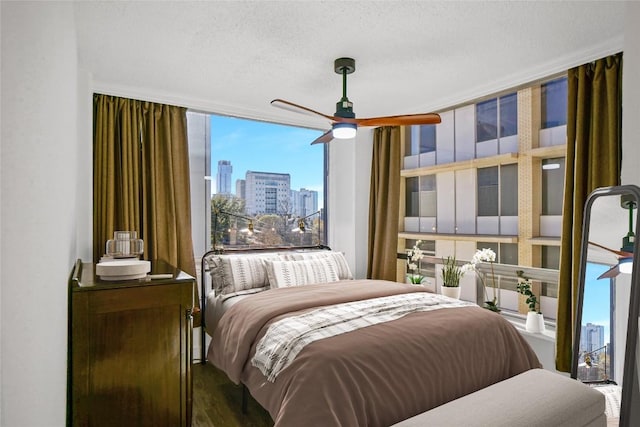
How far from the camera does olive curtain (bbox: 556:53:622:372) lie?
266cm

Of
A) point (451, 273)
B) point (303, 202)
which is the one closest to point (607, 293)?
point (451, 273)

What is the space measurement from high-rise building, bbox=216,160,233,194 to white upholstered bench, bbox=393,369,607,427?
3005 mm

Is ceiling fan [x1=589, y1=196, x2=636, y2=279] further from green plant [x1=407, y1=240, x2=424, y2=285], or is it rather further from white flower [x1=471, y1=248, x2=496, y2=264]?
green plant [x1=407, y1=240, x2=424, y2=285]

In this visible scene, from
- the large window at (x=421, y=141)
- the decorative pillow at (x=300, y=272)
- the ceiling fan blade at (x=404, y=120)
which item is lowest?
the decorative pillow at (x=300, y=272)

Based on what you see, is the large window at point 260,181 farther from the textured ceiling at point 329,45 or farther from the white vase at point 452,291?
the white vase at point 452,291

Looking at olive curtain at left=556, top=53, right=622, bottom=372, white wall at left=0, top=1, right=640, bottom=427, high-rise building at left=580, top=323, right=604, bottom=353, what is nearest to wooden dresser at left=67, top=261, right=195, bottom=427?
white wall at left=0, top=1, right=640, bottom=427

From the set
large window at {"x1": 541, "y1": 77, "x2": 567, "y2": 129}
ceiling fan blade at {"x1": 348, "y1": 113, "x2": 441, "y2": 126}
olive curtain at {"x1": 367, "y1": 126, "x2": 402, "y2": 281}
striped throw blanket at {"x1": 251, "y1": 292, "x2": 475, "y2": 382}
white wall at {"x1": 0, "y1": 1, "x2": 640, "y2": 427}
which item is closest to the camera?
white wall at {"x1": 0, "y1": 1, "x2": 640, "y2": 427}

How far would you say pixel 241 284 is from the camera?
11.4 ft

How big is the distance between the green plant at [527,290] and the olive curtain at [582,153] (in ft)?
1.13

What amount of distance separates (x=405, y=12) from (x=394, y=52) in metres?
0.54

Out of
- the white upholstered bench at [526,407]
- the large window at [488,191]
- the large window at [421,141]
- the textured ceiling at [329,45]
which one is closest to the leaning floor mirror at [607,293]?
the white upholstered bench at [526,407]

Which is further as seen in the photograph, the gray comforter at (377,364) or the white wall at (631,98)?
the white wall at (631,98)

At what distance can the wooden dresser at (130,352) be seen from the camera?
2.01 meters

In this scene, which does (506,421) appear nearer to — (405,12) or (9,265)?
(9,265)
